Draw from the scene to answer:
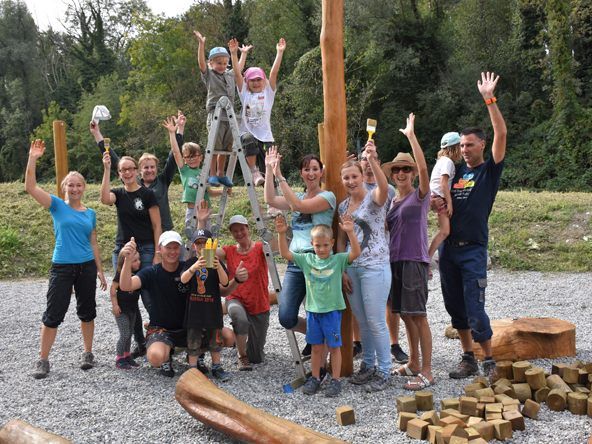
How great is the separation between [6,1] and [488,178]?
57.4 m

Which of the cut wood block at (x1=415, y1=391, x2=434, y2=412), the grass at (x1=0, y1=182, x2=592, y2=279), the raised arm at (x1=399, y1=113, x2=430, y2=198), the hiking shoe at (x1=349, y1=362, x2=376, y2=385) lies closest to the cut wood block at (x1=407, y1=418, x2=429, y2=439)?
the cut wood block at (x1=415, y1=391, x2=434, y2=412)

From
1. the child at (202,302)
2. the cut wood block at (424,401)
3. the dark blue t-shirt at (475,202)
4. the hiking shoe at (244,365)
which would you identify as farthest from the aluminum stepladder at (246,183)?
the dark blue t-shirt at (475,202)

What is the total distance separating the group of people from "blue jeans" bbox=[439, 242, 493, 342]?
0.03 feet

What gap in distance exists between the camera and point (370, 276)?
16.9 feet

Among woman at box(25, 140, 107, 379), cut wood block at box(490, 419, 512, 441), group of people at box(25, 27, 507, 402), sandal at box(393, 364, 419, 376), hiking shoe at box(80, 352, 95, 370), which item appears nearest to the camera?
cut wood block at box(490, 419, 512, 441)

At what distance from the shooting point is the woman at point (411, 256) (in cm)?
523

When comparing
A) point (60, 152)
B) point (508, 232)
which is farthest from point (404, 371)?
point (508, 232)

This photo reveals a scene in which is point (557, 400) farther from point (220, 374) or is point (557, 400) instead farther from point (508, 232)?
point (508, 232)

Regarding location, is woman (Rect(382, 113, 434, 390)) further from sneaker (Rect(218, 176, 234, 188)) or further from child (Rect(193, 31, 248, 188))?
child (Rect(193, 31, 248, 188))

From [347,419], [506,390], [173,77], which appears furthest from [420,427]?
[173,77]

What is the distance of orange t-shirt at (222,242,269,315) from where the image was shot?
604 cm

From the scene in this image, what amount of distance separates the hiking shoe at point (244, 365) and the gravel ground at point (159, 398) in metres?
0.08

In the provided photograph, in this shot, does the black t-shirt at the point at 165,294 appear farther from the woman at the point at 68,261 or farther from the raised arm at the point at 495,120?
the raised arm at the point at 495,120

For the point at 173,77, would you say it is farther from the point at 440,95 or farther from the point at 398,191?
the point at 398,191
